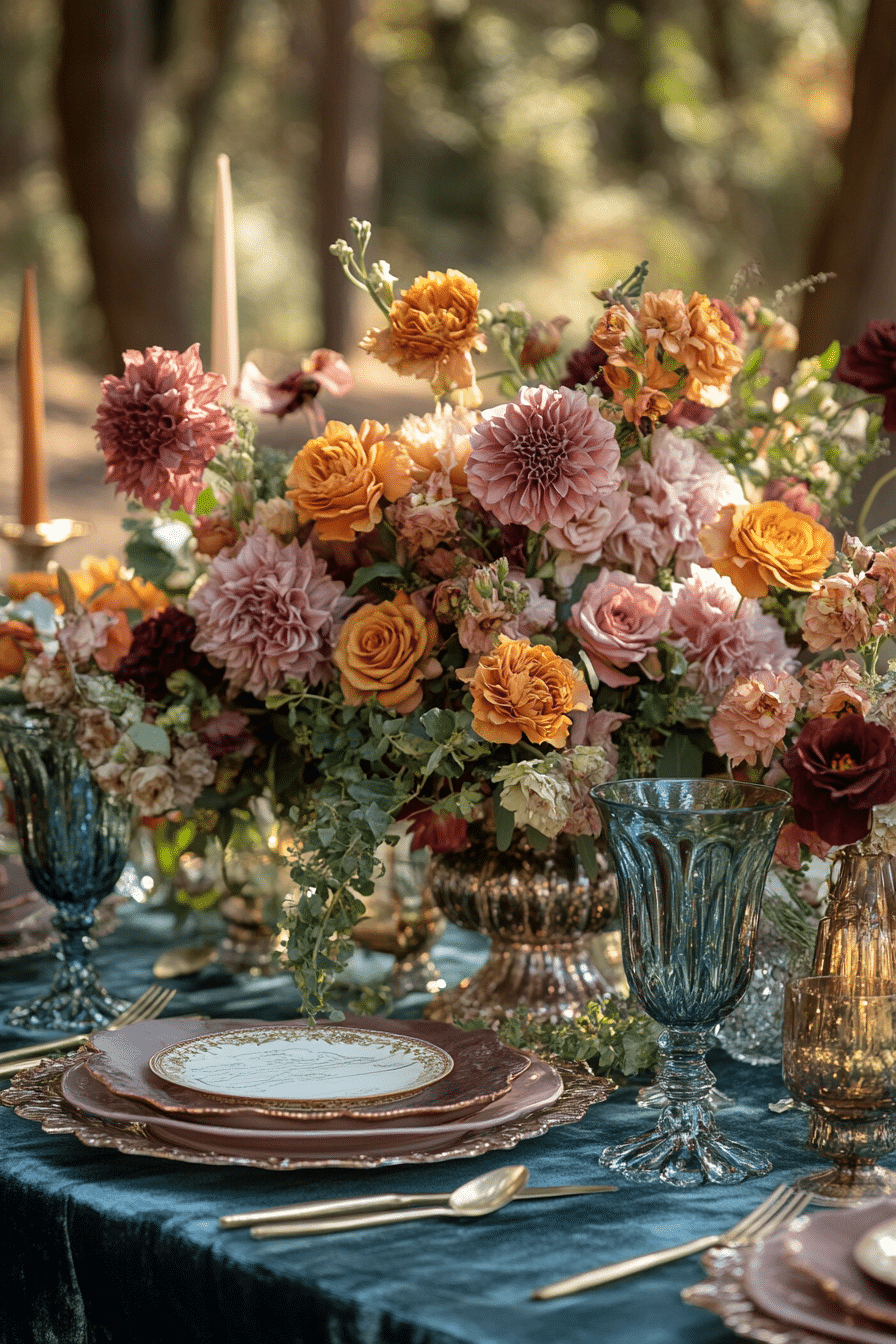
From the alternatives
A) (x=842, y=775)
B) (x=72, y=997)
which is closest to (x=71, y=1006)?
(x=72, y=997)

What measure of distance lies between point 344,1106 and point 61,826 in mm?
416

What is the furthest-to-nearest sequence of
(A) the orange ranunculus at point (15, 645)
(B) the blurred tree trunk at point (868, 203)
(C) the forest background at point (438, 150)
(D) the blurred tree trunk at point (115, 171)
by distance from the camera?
1. (C) the forest background at point (438, 150)
2. (D) the blurred tree trunk at point (115, 171)
3. (B) the blurred tree trunk at point (868, 203)
4. (A) the orange ranunculus at point (15, 645)

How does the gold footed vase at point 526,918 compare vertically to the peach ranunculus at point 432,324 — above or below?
below

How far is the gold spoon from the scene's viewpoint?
691 millimetres

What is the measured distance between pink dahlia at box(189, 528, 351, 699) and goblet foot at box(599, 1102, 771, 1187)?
0.40 m

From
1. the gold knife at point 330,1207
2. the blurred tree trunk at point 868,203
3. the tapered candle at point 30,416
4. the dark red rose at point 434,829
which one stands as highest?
the blurred tree trunk at point 868,203

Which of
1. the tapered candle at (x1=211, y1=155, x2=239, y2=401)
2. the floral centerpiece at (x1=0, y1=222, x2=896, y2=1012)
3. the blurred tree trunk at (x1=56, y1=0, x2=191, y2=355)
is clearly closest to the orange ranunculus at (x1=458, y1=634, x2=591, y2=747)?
the floral centerpiece at (x1=0, y1=222, x2=896, y2=1012)

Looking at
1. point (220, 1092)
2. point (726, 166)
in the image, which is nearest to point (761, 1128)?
point (220, 1092)

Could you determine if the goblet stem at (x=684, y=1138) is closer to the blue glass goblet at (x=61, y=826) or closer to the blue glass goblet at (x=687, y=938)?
the blue glass goblet at (x=687, y=938)

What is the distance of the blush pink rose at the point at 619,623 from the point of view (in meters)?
0.95

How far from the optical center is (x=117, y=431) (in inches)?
40.5

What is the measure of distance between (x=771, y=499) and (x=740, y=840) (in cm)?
45

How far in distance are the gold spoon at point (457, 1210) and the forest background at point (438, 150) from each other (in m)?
4.89

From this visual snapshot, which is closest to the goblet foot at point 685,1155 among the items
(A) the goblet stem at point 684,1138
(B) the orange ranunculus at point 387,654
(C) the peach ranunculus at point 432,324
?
(A) the goblet stem at point 684,1138
